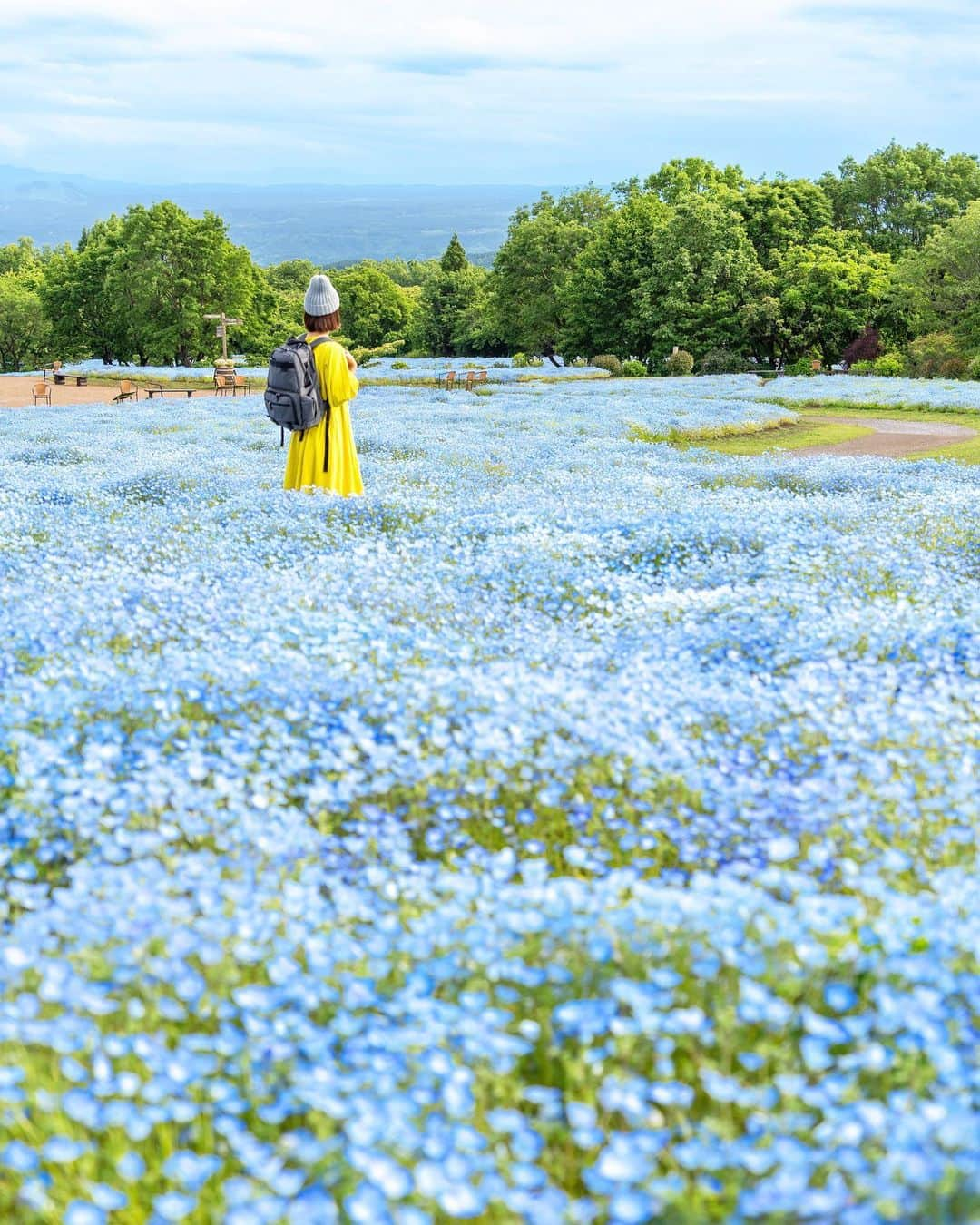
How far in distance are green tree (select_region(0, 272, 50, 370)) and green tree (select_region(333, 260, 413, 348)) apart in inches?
1168

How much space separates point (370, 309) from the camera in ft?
372

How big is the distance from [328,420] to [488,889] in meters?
9.23

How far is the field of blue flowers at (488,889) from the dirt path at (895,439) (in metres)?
12.5

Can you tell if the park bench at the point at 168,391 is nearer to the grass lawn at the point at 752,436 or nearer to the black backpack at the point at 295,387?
the grass lawn at the point at 752,436

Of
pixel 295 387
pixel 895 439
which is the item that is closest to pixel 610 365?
pixel 895 439

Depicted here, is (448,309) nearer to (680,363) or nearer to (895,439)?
(680,363)

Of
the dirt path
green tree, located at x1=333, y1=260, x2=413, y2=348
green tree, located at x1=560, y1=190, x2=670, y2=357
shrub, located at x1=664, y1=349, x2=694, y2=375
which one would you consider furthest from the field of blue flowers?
green tree, located at x1=333, y1=260, x2=413, y2=348

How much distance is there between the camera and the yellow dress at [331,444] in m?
11.7

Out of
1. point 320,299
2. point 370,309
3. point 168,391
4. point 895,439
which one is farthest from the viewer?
point 370,309

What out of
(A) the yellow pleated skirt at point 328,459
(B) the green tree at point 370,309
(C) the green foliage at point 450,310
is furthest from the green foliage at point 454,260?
(A) the yellow pleated skirt at point 328,459

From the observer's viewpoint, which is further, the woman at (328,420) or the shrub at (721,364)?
the shrub at (721,364)

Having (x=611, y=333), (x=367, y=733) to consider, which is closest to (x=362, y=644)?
(x=367, y=733)

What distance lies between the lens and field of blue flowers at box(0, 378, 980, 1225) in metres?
2.70

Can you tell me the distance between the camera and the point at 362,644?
6.74 metres
